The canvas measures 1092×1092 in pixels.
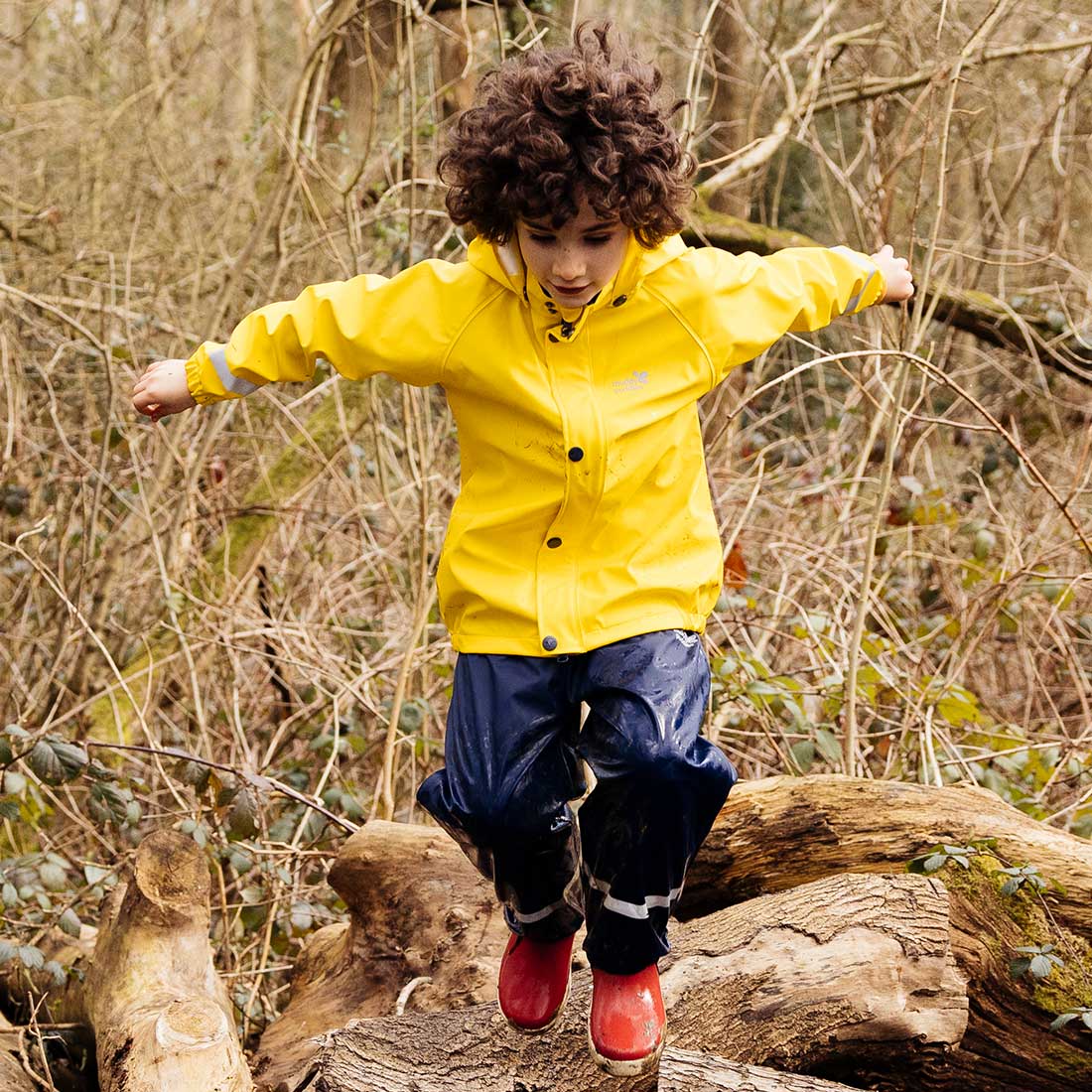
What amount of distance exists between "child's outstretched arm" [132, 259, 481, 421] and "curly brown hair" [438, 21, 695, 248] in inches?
6.4

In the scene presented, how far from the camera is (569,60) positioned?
2131 mm

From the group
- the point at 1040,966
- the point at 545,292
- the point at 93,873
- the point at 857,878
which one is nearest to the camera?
the point at 545,292

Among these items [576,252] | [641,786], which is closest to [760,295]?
[576,252]

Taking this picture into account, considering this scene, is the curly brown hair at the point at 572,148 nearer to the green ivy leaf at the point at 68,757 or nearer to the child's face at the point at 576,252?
the child's face at the point at 576,252

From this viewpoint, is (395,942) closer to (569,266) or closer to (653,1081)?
(653,1081)

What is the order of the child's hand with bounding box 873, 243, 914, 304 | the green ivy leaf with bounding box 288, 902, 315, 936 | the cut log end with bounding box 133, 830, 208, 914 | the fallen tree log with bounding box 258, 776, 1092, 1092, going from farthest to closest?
1. the green ivy leaf with bounding box 288, 902, 315, 936
2. the cut log end with bounding box 133, 830, 208, 914
3. the fallen tree log with bounding box 258, 776, 1092, 1092
4. the child's hand with bounding box 873, 243, 914, 304

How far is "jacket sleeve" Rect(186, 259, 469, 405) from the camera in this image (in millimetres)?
2287

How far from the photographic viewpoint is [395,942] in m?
3.19

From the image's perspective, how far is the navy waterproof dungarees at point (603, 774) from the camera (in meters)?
2.24

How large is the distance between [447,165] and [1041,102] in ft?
21.0

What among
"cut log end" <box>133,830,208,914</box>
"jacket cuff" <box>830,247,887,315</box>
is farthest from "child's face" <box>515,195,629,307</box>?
"cut log end" <box>133,830,208,914</box>

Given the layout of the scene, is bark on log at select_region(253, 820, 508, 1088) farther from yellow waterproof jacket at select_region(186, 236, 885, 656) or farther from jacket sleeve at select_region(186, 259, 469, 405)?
jacket sleeve at select_region(186, 259, 469, 405)

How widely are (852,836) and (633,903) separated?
0.92 m

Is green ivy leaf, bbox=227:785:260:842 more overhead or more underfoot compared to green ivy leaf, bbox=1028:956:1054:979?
more underfoot
